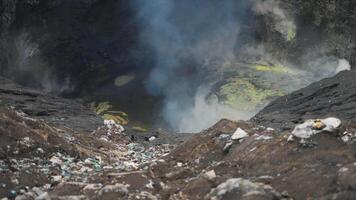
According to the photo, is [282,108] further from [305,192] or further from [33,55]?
[33,55]

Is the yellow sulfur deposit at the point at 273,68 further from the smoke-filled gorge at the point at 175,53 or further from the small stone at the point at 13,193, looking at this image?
the small stone at the point at 13,193

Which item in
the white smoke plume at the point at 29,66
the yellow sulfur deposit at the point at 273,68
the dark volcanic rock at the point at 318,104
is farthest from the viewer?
the yellow sulfur deposit at the point at 273,68

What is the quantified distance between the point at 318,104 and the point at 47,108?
13661 millimetres

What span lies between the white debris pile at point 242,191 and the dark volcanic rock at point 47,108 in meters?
16.5

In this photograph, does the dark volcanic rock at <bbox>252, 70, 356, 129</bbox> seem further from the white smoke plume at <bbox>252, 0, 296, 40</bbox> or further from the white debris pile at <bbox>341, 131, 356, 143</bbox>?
the white smoke plume at <bbox>252, 0, 296, 40</bbox>

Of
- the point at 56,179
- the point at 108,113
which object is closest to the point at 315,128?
the point at 56,179

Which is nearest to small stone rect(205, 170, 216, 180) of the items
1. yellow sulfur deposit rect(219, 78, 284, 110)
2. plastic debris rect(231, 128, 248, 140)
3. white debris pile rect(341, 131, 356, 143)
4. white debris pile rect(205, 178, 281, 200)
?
white debris pile rect(205, 178, 281, 200)

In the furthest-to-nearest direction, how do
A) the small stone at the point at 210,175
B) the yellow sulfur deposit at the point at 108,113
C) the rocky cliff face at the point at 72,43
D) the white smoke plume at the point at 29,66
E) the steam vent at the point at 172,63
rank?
the rocky cliff face at the point at 72,43 < the white smoke plume at the point at 29,66 < the yellow sulfur deposit at the point at 108,113 < the steam vent at the point at 172,63 < the small stone at the point at 210,175

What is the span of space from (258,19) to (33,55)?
2101cm

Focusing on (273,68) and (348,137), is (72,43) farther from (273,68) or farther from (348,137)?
(348,137)

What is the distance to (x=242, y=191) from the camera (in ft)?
24.2

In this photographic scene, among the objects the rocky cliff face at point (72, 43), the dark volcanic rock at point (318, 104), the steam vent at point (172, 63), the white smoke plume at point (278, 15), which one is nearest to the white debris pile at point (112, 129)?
the steam vent at point (172, 63)

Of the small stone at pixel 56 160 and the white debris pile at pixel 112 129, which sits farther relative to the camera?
the white debris pile at pixel 112 129

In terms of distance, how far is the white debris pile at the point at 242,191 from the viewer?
7.25 meters
